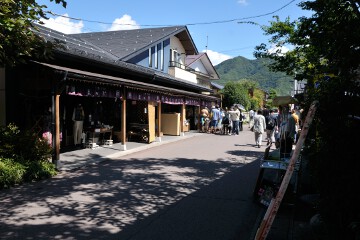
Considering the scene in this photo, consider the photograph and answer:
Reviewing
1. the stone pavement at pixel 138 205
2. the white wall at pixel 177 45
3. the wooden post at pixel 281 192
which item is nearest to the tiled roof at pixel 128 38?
the white wall at pixel 177 45

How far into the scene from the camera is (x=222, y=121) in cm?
2269

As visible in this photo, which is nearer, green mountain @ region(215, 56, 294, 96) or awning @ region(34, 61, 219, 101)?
awning @ region(34, 61, 219, 101)

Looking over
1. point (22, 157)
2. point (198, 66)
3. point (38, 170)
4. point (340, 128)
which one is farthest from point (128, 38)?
point (340, 128)

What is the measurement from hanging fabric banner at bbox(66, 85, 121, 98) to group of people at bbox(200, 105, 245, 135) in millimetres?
10664

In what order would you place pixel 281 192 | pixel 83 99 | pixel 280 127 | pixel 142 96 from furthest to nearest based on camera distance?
pixel 142 96 → pixel 83 99 → pixel 280 127 → pixel 281 192

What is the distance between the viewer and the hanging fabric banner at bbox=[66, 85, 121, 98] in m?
10.6

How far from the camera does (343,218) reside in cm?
377

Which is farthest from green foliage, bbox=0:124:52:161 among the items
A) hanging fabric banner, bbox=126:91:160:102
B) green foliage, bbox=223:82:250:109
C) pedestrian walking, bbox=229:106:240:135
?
green foliage, bbox=223:82:250:109

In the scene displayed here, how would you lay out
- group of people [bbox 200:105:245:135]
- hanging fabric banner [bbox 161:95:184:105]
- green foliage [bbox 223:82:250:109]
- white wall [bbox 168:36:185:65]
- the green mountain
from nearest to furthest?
hanging fabric banner [bbox 161:95:184:105]
group of people [bbox 200:105:245:135]
white wall [bbox 168:36:185:65]
green foliage [bbox 223:82:250:109]
the green mountain

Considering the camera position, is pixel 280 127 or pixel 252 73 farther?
pixel 252 73

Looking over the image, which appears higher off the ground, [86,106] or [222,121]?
[86,106]

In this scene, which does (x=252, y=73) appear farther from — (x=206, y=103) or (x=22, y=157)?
(x=22, y=157)

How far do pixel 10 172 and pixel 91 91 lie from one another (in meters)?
4.44

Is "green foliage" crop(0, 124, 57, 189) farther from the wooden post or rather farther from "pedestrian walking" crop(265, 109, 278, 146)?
"pedestrian walking" crop(265, 109, 278, 146)
